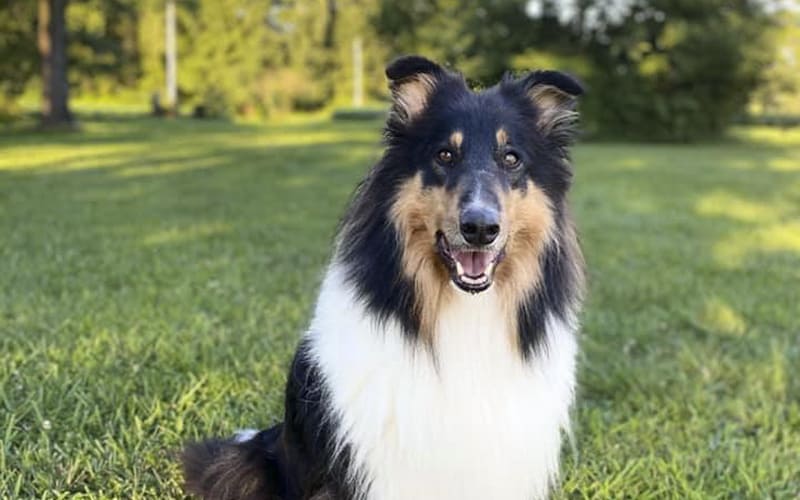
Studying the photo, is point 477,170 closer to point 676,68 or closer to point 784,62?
point 676,68

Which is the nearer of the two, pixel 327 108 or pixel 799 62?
pixel 799 62

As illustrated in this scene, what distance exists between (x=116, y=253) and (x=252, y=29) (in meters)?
40.3

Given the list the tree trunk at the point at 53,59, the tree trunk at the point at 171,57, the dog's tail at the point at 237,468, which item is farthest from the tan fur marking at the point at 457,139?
the tree trunk at the point at 171,57

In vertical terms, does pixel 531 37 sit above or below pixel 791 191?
above

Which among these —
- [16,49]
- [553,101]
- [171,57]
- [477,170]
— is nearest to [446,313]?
[477,170]

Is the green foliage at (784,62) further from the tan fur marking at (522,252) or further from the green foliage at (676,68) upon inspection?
the tan fur marking at (522,252)

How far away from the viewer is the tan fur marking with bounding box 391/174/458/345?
240 cm

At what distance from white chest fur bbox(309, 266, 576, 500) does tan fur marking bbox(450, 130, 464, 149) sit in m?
0.48

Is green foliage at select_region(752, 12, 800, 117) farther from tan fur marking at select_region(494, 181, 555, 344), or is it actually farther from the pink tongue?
the pink tongue

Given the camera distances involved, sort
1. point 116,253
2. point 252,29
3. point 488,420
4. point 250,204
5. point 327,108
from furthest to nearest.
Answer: point 327,108 → point 252,29 → point 250,204 → point 116,253 → point 488,420

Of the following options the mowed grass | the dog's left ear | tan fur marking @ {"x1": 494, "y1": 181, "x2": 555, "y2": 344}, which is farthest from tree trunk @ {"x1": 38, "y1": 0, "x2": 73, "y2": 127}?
tan fur marking @ {"x1": 494, "y1": 181, "x2": 555, "y2": 344}

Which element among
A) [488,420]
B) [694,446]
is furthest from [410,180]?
[694,446]

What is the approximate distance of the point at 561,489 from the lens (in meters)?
3.15

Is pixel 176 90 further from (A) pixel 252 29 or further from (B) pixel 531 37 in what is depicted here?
(B) pixel 531 37
